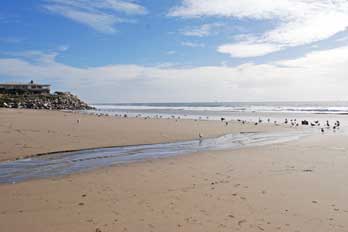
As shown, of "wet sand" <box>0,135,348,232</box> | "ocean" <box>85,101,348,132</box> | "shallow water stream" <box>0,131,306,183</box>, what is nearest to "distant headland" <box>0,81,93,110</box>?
"ocean" <box>85,101,348,132</box>

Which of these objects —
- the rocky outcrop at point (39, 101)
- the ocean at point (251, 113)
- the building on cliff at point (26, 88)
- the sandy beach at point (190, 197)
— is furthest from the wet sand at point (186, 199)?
the building on cliff at point (26, 88)

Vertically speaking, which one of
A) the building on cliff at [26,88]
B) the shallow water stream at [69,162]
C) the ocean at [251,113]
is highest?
the building on cliff at [26,88]

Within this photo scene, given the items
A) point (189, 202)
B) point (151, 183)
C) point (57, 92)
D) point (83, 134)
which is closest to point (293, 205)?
point (189, 202)

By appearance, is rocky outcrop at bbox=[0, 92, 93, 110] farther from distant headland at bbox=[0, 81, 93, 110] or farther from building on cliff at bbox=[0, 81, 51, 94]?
building on cliff at bbox=[0, 81, 51, 94]

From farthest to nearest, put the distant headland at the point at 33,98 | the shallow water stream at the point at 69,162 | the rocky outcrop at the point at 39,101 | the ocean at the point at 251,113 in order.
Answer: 1. the distant headland at the point at 33,98
2. the rocky outcrop at the point at 39,101
3. the ocean at the point at 251,113
4. the shallow water stream at the point at 69,162

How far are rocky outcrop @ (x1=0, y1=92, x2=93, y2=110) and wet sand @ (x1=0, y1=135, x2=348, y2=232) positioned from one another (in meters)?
57.5

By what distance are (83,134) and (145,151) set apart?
292 inches

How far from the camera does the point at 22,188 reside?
9602 mm

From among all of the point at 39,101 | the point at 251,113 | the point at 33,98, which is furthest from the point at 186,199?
the point at 33,98

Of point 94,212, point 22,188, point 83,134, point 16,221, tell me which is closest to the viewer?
point 16,221

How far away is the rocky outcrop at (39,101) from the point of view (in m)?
67.3

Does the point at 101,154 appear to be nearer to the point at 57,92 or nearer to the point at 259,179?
the point at 259,179

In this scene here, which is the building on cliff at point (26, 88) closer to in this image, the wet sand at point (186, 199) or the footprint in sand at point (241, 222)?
the wet sand at point (186, 199)

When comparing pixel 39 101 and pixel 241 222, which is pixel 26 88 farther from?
pixel 241 222
